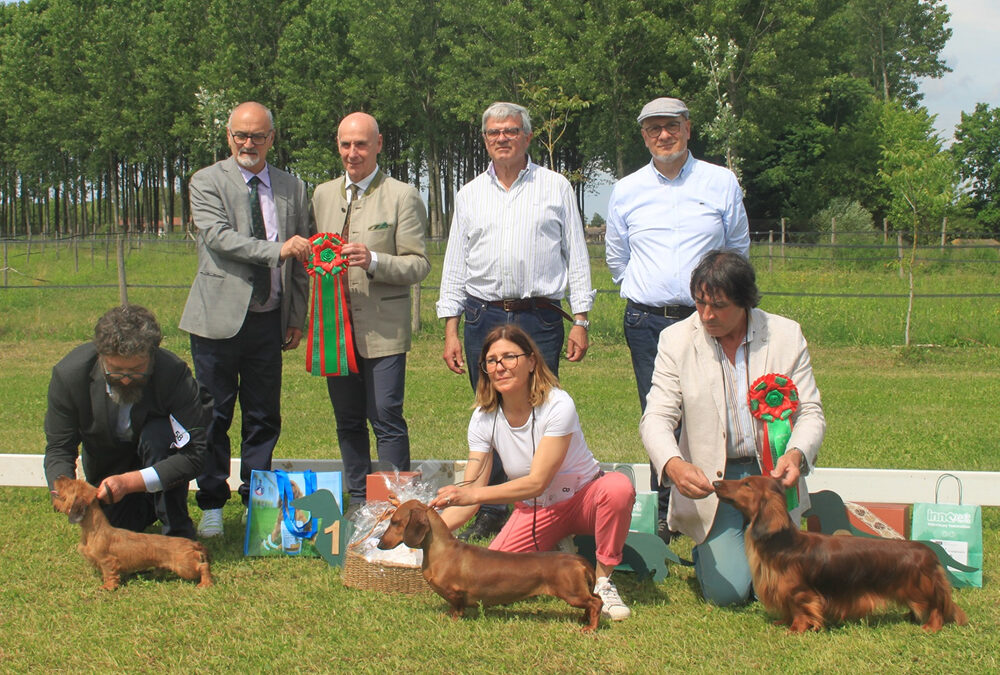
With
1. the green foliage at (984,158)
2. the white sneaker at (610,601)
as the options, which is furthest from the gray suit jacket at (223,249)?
the green foliage at (984,158)

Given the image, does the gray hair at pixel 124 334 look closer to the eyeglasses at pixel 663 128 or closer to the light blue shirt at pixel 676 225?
the light blue shirt at pixel 676 225

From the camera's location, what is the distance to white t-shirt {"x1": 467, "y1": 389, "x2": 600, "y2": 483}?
3.02 m

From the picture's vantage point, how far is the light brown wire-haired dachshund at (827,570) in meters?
2.75

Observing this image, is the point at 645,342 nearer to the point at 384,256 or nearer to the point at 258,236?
the point at 384,256

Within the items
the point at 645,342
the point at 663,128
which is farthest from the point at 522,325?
the point at 663,128

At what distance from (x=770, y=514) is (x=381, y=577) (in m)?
1.36

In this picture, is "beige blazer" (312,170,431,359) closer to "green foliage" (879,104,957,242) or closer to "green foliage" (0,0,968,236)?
"green foliage" (879,104,957,242)

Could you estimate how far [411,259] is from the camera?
155 inches

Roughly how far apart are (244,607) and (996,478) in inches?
119

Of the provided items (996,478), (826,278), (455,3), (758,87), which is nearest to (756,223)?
(758,87)

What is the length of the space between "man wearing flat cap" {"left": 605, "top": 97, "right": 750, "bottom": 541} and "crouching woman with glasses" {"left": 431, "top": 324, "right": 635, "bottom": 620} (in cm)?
80

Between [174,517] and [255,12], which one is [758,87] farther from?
[174,517]

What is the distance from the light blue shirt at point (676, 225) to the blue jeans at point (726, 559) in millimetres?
897

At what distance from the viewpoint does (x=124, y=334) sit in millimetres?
3230
